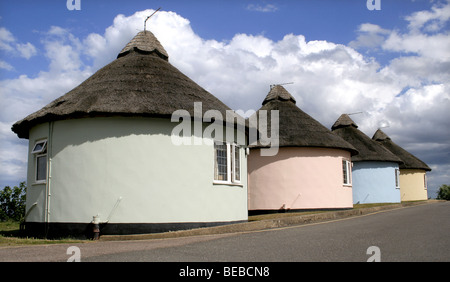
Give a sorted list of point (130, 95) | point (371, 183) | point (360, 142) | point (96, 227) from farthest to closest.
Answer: point (360, 142) → point (371, 183) → point (130, 95) → point (96, 227)

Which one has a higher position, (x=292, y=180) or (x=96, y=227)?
(x=292, y=180)

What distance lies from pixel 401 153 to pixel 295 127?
69.9 feet

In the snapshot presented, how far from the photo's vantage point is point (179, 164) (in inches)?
536

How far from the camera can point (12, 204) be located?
76.3 feet

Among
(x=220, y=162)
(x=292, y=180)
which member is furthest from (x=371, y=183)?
(x=220, y=162)

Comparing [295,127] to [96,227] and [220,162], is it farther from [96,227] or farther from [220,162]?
[96,227]

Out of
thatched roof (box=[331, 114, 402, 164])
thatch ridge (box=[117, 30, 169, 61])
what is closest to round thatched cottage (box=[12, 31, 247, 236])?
thatch ridge (box=[117, 30, 169, 61])

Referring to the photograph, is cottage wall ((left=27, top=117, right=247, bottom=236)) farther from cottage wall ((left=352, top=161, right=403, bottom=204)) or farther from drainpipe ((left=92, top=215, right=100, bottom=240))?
cottage wall ((left=352, top=161, right=403, bottom=204))

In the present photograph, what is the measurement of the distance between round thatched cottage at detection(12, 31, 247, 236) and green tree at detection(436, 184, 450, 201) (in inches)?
1934

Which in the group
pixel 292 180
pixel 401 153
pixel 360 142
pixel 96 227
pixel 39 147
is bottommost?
pixel 96 227

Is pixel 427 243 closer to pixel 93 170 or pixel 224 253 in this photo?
pixel 224 253

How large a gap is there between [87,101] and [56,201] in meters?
3.19

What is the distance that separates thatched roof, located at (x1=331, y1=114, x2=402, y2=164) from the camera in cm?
3064

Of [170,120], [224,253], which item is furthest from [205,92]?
[224,253]
